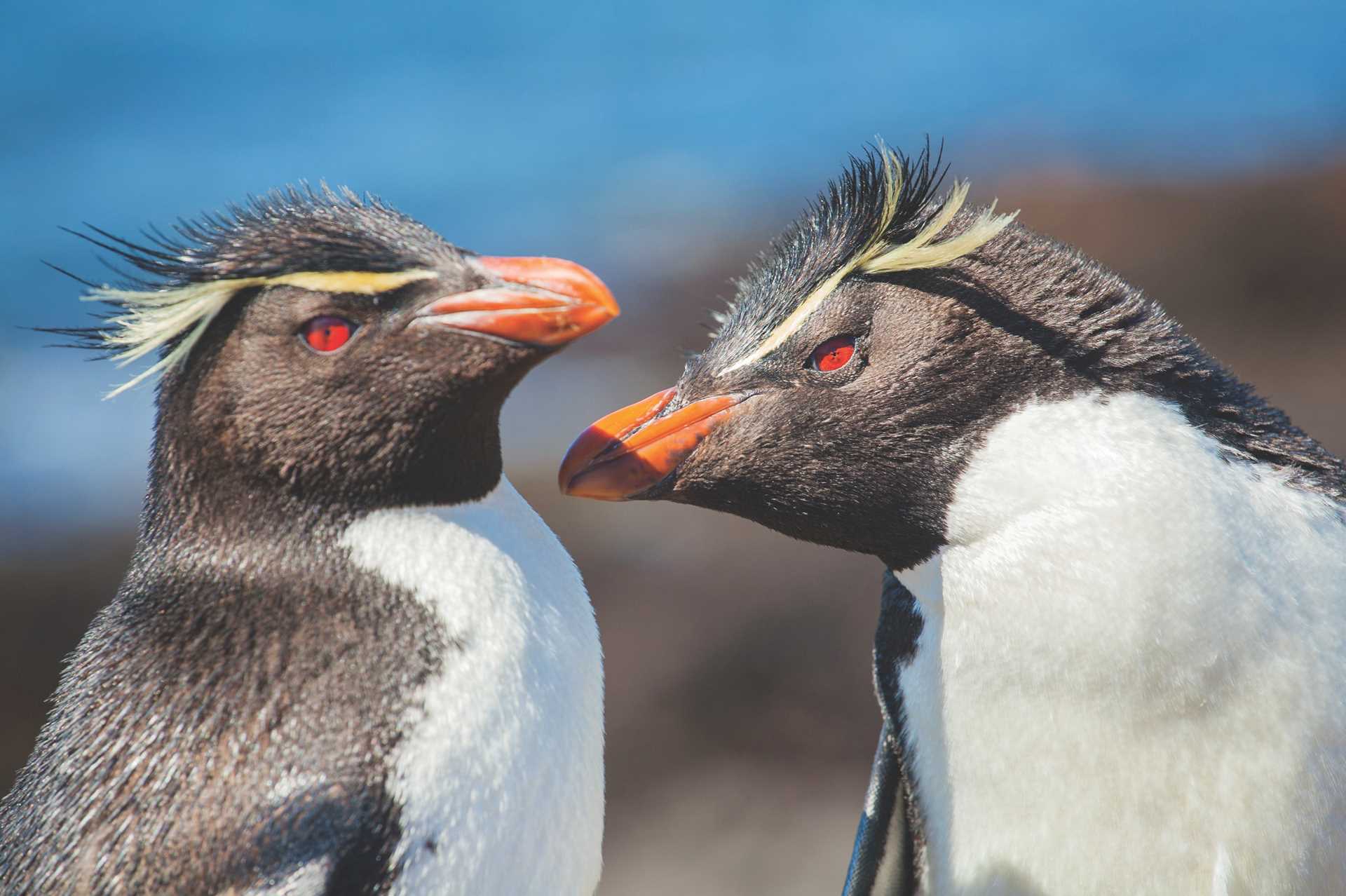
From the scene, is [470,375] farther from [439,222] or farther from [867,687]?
[439,222]

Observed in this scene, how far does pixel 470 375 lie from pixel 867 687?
3.68m

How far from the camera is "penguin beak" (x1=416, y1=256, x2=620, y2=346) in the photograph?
1.97 metres

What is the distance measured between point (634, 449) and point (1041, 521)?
2.33 feet

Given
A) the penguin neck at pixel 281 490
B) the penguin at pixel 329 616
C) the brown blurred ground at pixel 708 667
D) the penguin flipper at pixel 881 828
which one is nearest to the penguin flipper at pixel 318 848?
the penguin at pixel 329 616

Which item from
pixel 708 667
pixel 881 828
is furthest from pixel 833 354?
pixel 708 667

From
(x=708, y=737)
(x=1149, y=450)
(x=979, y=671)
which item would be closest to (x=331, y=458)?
(x=979, y=671)

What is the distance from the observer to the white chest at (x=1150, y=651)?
6.86 feet

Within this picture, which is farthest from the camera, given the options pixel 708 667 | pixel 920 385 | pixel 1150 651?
pixel 708 667

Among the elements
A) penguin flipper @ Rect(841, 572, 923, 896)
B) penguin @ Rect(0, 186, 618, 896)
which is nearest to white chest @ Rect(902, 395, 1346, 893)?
penguin flipper @ Rect(841, 572, 923, 896)

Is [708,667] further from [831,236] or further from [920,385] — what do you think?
[920,385]

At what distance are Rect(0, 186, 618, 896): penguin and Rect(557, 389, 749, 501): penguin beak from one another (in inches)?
9.5

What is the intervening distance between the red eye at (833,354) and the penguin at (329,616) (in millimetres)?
521

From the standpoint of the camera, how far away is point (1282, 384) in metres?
7.52

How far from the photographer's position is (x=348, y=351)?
2.00m
